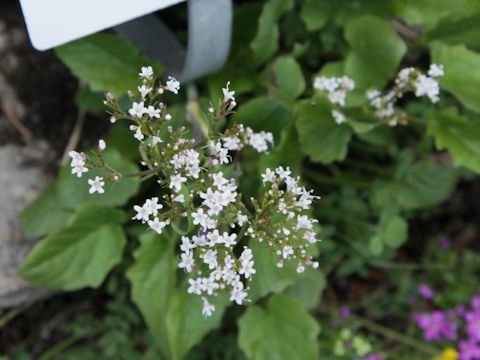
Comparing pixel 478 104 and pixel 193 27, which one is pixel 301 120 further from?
pixel 478 104

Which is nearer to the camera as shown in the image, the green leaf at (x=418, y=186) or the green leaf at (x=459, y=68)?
the green leaf at (x=459, y=68)

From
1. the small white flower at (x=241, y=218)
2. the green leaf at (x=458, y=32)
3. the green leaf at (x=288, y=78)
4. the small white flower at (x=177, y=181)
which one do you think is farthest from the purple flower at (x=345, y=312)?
the small white flower at (x=177, y=181)

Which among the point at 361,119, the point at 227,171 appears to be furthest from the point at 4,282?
the point at 361,119

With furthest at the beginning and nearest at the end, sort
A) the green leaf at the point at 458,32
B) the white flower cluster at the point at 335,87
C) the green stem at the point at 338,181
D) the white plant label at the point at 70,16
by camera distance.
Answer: the green stem at the point at 338,181
the green leaf at the point at 458,32
the white flower cluster at the point at 335,87
the white plant label at the point at 70,16

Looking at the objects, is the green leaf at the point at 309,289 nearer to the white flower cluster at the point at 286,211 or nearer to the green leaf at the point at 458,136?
the green leaf at the point at 458,136

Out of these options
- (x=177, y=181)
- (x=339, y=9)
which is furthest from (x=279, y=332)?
(x=339, y=9)

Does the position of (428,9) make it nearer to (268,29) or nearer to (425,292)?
(268,29)

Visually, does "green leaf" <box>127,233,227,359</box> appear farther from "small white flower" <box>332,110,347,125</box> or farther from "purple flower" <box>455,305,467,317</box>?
"purple flower" <box>455,305,467,317</box>
